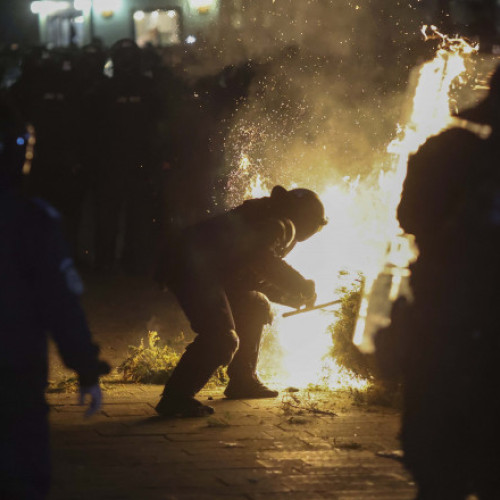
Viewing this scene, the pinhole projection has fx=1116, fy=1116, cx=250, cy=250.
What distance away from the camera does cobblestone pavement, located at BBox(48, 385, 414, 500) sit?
5238mm

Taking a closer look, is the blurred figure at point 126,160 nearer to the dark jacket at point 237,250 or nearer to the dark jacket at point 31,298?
the dark jacket at point 237,250

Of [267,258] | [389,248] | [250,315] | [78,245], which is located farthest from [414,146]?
[78,245]

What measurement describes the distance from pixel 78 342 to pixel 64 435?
277 cm

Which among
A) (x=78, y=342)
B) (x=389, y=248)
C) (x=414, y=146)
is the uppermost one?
(x=414, y=146)

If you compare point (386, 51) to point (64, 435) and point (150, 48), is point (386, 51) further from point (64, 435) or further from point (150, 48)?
point (64, 435)

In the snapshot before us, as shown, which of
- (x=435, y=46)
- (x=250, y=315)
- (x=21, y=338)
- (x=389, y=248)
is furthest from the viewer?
(x=435, y=46)

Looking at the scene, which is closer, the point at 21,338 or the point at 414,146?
the point at 21,338

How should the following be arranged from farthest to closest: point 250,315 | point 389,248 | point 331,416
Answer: point 250,315, point 331,416, point 389,248

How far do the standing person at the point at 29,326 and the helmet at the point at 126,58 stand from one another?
9857mm

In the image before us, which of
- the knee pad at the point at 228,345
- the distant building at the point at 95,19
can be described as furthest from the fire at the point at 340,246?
the distant building at the point at 95,19

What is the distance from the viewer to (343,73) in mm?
13945

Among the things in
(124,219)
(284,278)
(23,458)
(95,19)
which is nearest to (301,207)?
(284,278)

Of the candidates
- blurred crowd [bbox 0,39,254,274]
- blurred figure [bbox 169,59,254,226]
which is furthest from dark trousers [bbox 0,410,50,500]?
blurred crowd [bbox 0,39,254,274]

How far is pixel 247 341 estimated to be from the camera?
7938 mm
